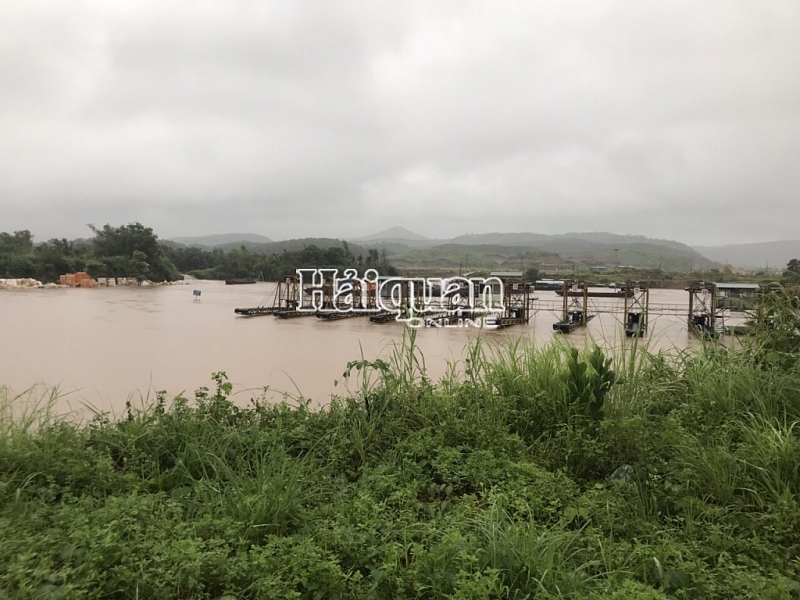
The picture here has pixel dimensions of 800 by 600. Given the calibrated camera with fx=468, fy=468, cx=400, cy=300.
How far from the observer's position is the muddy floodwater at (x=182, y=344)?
6.64 metres

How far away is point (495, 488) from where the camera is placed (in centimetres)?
164

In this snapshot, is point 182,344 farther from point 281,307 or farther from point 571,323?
point 571,323

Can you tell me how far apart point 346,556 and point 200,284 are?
142 feet

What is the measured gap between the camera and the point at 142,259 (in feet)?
113

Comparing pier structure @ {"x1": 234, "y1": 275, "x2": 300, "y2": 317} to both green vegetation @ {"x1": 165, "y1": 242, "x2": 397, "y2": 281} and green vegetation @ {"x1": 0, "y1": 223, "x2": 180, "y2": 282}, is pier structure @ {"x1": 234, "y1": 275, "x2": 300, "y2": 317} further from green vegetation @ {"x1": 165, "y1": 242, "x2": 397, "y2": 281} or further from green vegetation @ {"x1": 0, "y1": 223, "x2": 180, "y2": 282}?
green vegetation @ {"x1": 0, "y1": 223, "x2": 180, "y2": 282}

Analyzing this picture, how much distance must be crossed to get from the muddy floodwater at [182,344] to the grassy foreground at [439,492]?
2.53 feet

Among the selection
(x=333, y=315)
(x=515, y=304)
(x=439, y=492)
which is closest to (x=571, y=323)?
(x=515, y=304)

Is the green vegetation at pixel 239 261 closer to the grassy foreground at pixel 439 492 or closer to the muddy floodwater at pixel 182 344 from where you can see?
the muddy floodwater at pixel 182 344

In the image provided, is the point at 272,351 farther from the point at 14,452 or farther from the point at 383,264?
the point at 383,264

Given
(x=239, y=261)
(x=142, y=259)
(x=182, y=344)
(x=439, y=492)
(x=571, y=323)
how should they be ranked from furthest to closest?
(x=239, y=261), (x=142, y=259), (x=571, y=323), (x=182, y=344), (x=439, y=492)

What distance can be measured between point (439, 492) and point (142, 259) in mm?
37964

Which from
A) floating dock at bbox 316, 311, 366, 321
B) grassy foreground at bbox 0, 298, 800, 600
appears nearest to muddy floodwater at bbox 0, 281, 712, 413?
floating dock at bbox 316, 311, 366, 321

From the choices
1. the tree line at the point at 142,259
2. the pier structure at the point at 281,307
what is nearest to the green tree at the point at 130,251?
the tree line at the point at 142,259

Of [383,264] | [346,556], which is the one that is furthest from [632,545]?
[383,264]
